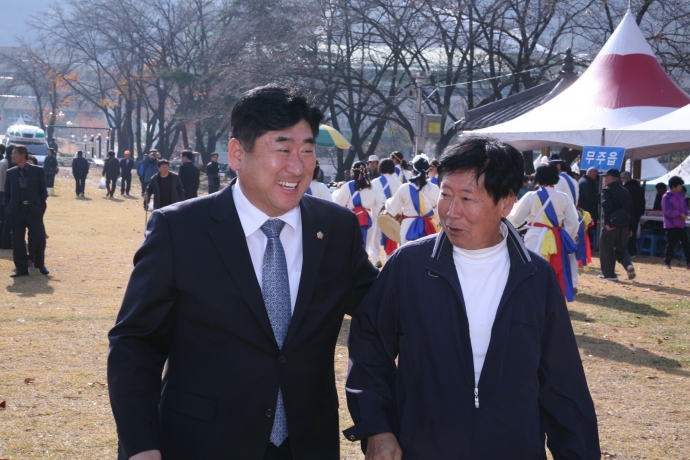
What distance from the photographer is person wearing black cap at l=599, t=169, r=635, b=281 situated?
13727 millimetres

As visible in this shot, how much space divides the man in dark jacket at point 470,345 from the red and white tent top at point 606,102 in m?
10.8

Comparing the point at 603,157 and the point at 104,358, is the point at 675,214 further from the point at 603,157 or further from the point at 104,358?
the point at 104,358

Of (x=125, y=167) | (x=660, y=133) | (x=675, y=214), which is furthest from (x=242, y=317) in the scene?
(x=125, y=167)

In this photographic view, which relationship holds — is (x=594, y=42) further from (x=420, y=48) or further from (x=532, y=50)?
(x=420, y=48)

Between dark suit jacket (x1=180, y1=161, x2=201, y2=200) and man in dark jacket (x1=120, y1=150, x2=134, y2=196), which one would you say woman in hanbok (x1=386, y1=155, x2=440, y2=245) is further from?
man in dark jacket (x1=120, y1=150, x2=134, y2=196)

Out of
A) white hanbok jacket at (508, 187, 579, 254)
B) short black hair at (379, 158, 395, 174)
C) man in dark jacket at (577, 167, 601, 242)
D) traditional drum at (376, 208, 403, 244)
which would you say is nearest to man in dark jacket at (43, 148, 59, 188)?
short black hair at (379, 158, 395, 174)

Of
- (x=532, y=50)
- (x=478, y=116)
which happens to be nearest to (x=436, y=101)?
(x=532, y=50)

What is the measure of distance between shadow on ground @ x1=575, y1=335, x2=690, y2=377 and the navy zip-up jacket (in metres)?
5.58

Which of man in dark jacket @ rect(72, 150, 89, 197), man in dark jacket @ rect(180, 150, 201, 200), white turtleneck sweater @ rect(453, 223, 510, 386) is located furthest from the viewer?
man in dark jacket @ rect(72, 150, 89, 197)

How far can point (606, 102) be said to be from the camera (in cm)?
Result: 1377

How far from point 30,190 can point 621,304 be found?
8.81 metres

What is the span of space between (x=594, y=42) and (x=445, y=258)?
24.0 meters

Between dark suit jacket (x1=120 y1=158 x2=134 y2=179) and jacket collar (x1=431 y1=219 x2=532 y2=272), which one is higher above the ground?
jacket collar (x1=431 y1=219 x2=532 y2=272)

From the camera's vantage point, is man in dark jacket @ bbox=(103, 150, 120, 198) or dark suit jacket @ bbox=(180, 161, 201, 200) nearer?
dark suit jacket @ bbox=(180, 161, 201, 200)
